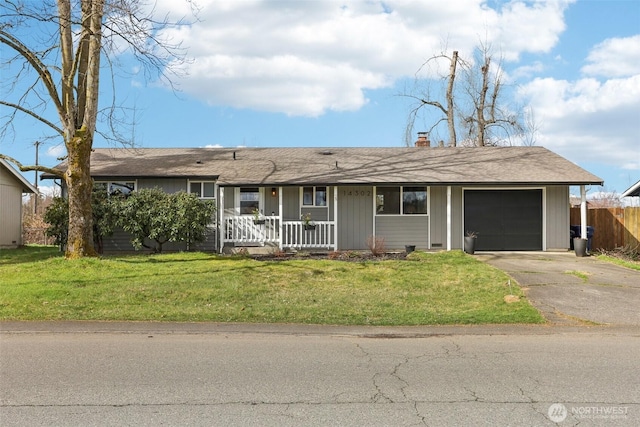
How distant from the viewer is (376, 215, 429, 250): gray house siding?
18.1 meters

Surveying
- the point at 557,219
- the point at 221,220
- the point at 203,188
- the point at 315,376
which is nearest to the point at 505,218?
the point at 557,219

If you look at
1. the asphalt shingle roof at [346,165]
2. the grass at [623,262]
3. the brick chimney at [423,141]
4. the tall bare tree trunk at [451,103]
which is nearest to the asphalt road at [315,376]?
the grass at [623,262]

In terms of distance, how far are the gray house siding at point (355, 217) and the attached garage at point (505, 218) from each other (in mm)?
3617

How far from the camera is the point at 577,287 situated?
428 inches

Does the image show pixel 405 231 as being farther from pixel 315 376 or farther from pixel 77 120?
pixel 315 376

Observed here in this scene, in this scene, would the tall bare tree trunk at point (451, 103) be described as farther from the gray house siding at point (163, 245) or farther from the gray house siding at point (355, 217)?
the gray house siding at point (163, 245)

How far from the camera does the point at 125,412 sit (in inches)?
173

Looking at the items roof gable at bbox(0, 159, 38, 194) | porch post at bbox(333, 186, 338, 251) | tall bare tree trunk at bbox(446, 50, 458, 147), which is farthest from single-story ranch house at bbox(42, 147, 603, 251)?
tall bare tree trunk at bbox(446, 50, 458, 147)

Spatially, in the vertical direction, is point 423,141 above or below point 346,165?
above

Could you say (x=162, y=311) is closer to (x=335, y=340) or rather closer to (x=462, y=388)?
(x=335, y=340)

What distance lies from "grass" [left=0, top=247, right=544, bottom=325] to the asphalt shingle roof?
14.2ft

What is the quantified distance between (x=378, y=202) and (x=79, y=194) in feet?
32.8

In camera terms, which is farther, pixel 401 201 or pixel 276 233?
pixel 401 201

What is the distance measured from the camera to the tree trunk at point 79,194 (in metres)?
13.8
